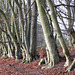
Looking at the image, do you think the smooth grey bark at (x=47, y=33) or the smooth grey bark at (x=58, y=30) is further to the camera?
the smooth grey bark at (x=47, y=33)

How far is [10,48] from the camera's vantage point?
1073 centimetres

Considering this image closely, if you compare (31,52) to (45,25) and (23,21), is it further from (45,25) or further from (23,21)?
(45,25)

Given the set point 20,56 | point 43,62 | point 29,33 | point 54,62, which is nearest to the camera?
point 54,62

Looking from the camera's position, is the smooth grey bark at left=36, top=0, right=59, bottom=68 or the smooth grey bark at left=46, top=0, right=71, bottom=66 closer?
the smooth grey bark at left=46, top=0, right=71, bottom=66

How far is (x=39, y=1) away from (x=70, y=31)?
2.45 meters

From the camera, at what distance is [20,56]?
32.2 feet

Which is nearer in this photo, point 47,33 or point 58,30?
point 58,30

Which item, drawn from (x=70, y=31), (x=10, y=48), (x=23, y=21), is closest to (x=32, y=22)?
(x=23, y=21)

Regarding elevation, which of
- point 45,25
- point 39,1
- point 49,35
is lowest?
point 49,35

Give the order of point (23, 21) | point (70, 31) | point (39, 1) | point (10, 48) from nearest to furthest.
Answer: point (70, 31)
point (39, 1)
point (23, 21)
point (10, 48)

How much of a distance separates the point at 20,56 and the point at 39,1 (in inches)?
237

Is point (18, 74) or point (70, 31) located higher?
point (70, 31)

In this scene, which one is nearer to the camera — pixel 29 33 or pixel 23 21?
pixel 23 21

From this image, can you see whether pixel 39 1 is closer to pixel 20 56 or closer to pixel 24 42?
pixel 24 42
